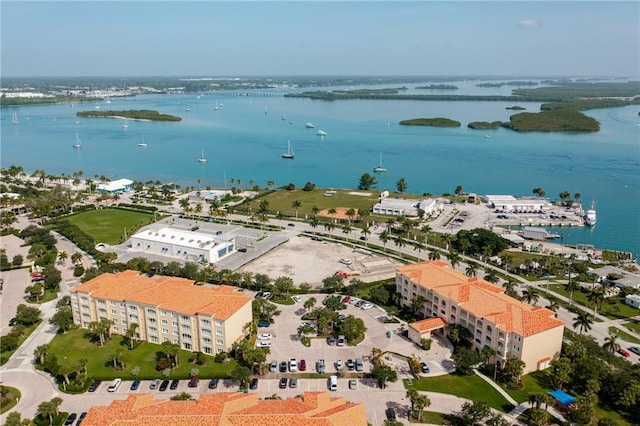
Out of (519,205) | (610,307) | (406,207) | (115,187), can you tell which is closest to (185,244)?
(406,207)

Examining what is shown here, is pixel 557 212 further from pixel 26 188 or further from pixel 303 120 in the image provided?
pixel 303 120

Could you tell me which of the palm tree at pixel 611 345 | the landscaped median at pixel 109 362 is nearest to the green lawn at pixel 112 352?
the landscaped median at pixel 109 362

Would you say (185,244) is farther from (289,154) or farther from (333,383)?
(289,154)

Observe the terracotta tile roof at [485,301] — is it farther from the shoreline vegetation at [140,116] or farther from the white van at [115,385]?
the shoreline vegetation at [140,116]

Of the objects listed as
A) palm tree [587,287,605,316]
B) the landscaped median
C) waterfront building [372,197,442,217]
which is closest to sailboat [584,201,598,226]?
waterfront building [372,197,442,217]

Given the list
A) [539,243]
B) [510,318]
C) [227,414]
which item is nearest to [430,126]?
[539,243]

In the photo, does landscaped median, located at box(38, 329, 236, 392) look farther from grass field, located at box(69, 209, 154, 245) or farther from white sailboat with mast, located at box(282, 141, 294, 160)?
white sailboat with mast, located at box(282, 141, 294, 160)
